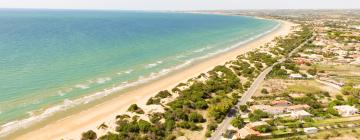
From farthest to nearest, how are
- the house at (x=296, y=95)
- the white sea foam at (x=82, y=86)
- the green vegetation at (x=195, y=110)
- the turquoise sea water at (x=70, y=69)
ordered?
the white sea foam at (x=82, y=86) → the house at (x=296, y=95) → the turquoise sea water at (x=70, y=69) → the green vegetation at (x=195, y=110)

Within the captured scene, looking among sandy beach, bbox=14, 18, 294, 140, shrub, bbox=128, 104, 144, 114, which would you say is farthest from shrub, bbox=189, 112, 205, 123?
sandy beach, bbox=14, 18, 294, 140

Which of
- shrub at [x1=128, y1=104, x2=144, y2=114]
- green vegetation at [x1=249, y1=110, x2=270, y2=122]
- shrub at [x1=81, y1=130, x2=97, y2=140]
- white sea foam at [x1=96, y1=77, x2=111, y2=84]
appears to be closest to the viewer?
shrub at [x1=81, y1=130, x2=97, y2=140]

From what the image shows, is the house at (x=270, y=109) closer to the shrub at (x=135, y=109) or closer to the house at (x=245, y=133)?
the house at (x=245, y=133)

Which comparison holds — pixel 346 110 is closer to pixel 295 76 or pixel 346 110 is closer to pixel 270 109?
pixel 270 109

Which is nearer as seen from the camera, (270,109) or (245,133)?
(245,133)

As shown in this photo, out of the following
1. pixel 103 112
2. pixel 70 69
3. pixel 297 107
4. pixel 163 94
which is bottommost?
pixel 103 112

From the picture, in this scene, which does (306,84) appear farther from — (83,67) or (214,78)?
(83,67)

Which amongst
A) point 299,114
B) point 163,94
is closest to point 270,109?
point 299,114

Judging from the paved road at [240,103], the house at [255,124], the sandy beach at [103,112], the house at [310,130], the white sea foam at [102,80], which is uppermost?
the white sea foam at [102,80]

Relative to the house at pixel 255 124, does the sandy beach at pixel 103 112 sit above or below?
below

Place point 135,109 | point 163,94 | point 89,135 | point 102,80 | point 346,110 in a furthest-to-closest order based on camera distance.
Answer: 1. point 102,80
2. point 163,94
3. point 135,109
4. point 346,110
5. point 89,135

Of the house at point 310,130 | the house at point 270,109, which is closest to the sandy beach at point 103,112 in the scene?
the house at point 270,109

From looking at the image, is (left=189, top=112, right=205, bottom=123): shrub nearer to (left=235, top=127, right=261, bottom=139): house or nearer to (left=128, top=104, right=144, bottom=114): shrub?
(left=235, top=127, right=261, bottom=139): house
